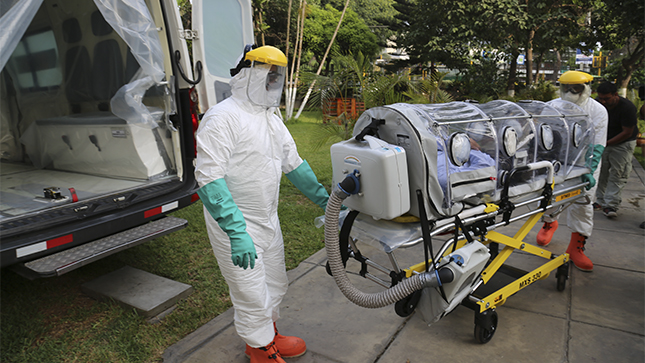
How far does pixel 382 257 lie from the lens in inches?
155

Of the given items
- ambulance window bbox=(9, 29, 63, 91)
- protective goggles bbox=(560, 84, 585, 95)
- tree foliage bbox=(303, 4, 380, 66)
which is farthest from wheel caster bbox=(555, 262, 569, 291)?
tree foliage bbox=(303, 4, 380, 66)

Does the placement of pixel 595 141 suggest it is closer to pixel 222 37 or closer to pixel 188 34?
pixel 222 37

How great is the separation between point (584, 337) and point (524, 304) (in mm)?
485

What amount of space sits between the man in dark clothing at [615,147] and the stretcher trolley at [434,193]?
249cm

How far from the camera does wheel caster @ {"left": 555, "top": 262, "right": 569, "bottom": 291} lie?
3.23m

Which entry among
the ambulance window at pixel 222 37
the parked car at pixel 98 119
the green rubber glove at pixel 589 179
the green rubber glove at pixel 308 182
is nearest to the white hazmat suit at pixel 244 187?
the green rubber glove at pixel 308 182

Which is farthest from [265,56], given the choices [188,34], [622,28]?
[622,28]

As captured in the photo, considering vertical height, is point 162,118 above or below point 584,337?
above

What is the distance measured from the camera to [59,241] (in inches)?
101

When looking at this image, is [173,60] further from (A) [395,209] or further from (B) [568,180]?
(B) [568,180]

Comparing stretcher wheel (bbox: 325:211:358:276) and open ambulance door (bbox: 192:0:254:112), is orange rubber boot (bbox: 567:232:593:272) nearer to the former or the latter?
stretcher wheel (bbox: 325:211:358:276)

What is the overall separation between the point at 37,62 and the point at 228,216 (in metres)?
4.62

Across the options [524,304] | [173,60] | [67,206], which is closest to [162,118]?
[173,60]

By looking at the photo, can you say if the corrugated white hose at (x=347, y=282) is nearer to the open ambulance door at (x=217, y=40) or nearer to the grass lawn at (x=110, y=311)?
the grass lawn at (x=110, y=311)
